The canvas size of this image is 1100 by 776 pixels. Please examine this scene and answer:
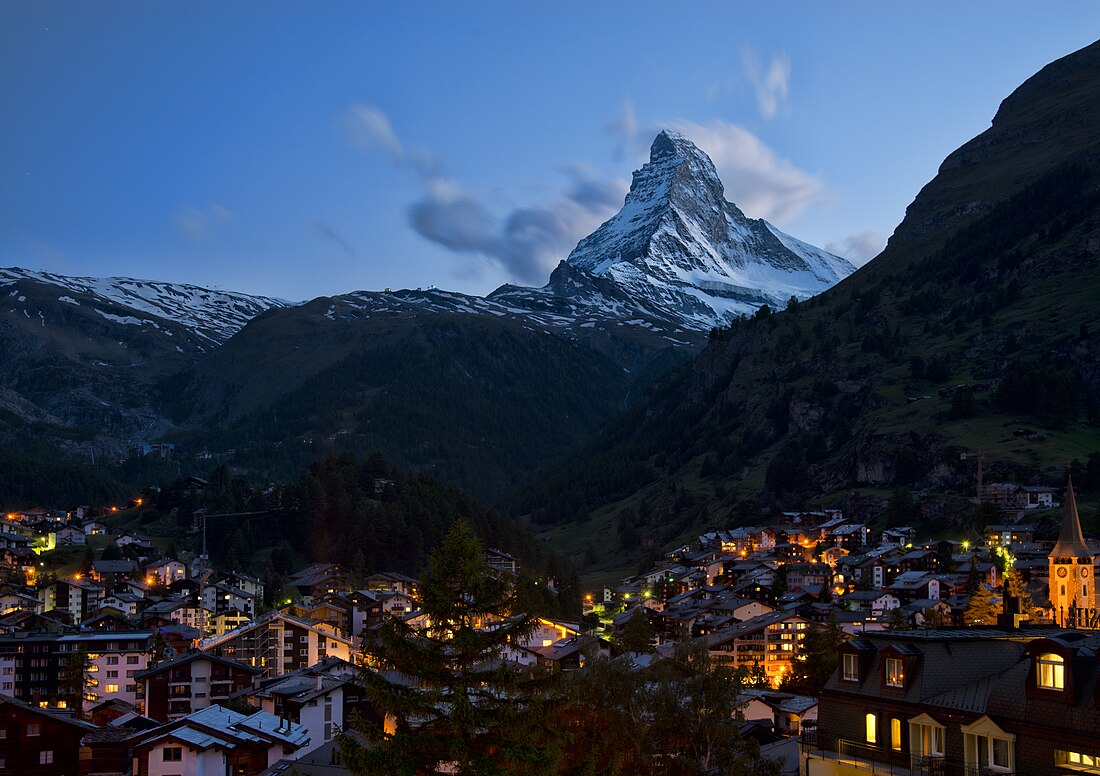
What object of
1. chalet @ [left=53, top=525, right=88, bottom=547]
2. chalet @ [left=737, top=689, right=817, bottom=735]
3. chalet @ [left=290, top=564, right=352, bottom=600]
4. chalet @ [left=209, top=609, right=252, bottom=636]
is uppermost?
chalet @ [left=53, top=525, right=88, bottom=547]

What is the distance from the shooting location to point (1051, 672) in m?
22.5

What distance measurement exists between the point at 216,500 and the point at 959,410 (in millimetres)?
120875

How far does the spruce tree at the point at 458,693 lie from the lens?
23.1 metres

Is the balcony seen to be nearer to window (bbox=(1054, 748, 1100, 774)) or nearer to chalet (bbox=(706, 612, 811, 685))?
window (bbox=(1054, 748, 1100, 774))

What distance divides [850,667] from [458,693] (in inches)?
407

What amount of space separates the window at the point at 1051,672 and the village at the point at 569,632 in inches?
2.2

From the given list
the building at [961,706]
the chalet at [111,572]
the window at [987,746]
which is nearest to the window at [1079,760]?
the building at [961,706]

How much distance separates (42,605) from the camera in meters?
134

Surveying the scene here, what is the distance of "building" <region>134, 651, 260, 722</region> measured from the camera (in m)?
82.6

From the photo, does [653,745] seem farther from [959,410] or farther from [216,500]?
[959,410]

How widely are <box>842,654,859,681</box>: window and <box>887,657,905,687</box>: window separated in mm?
1162

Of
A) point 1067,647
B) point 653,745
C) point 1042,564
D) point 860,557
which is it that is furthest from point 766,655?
point 1067,647

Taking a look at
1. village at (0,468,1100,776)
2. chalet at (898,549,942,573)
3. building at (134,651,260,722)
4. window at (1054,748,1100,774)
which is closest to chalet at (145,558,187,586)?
village at (0,468,1100,776)

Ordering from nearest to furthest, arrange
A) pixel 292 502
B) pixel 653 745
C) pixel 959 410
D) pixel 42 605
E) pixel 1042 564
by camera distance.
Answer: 1. pixel 653 745
2. pixel 1042 564
3. pixel 42 605
4. pixel 292 502
5. pixel 959 410
